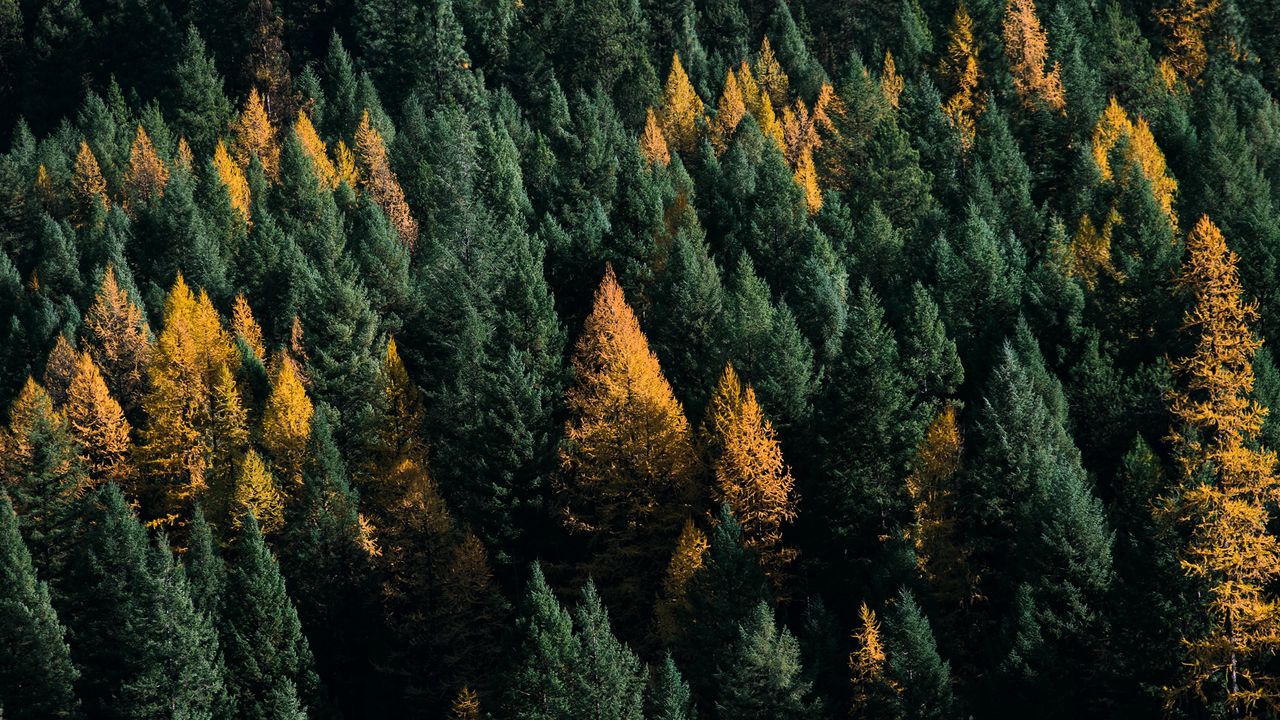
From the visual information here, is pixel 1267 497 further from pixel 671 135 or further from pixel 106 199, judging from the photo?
pixel 106 199

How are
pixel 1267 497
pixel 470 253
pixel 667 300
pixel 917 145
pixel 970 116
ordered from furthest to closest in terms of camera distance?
pixel 970 116 < pixel 917 145 < pixel 470 253 < pixel 667 300 < pixel 1267 497

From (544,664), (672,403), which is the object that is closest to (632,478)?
(672,403)

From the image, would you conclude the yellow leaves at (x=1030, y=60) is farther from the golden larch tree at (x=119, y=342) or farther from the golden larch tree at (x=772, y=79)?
the golden larch tree at (x=119, y=342)

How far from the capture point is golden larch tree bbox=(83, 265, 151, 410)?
8144 cm

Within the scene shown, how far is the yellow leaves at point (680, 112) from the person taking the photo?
110 m

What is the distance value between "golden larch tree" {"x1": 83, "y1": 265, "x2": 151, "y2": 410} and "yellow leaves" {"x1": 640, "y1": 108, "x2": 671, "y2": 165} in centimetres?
3411

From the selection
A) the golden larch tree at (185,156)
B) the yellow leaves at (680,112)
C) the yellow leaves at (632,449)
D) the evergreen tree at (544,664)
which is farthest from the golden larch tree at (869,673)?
the golden larch tree at (185,156)

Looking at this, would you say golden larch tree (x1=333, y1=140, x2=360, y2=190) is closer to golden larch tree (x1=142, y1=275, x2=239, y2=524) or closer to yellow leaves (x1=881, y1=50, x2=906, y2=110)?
golden larch tree (x1=142, y1=275, x2=239, y2=524)

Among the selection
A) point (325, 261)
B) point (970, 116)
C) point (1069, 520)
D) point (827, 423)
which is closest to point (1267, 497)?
point (1069, 520)

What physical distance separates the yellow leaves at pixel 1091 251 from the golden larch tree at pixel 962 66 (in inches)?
858

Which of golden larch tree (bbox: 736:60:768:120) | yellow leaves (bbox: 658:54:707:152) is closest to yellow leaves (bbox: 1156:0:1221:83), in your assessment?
golden larch tree (bbox: 736:60:768:120)

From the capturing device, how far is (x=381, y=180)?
4038 inches

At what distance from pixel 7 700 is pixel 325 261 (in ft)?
98.2

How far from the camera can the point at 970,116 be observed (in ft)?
348
